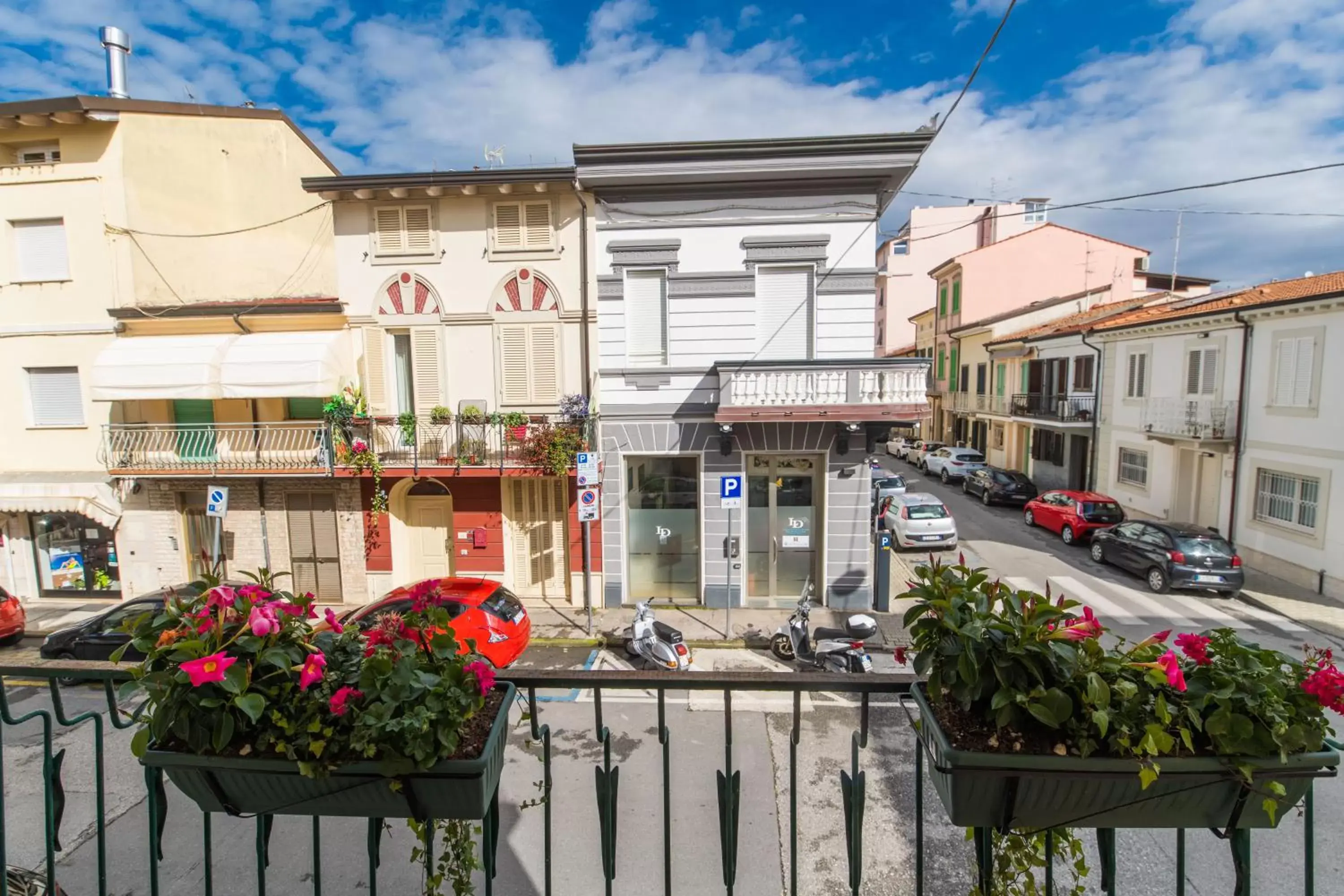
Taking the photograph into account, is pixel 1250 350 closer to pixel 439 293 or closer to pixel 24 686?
pixel 439 293

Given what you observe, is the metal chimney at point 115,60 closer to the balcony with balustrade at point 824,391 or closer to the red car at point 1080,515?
the balcony with balustrade at point 824,391

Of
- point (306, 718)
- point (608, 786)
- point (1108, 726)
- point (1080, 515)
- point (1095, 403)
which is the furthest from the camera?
point (1095, 403)

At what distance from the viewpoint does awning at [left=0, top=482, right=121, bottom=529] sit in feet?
40.9

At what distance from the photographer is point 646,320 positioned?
11.7 meters

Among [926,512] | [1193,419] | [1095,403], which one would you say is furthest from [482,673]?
[1095,403]

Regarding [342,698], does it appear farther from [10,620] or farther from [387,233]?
[10,620]

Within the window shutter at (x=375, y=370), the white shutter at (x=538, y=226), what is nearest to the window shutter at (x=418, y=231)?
the window shutter at (x=375, y=370)

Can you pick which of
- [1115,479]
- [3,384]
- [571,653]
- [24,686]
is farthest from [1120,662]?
[1115,479]

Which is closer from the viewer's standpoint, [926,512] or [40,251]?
[40,251]

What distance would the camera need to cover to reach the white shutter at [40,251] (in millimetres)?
12250

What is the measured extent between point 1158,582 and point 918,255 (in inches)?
1233

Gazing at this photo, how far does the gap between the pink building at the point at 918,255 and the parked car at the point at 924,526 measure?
2218 cm

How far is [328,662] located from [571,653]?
8.80m

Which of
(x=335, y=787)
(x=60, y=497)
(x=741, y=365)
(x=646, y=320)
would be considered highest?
(x=646, y=320)
